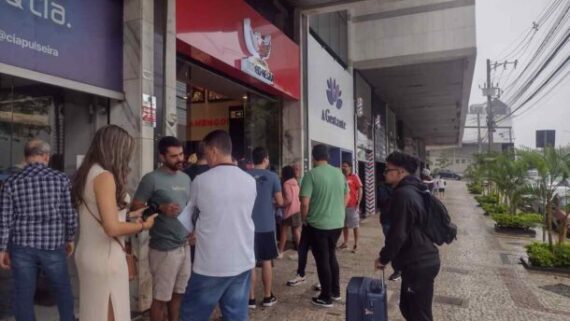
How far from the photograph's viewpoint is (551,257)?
6418 millimetres

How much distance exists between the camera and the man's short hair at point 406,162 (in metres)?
3.00

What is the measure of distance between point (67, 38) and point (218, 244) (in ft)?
8.67

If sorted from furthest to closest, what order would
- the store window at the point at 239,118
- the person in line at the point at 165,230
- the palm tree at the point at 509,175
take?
the palm tree at the point at 509,175
the store window at the point at 239,118
the person in line at the point at 165,230

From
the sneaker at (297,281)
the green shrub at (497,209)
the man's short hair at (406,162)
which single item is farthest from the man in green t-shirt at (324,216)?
the green shrub at (497,209)

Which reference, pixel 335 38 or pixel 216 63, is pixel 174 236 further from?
pixel 335 38

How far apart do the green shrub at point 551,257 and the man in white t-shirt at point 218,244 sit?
600 centimetres

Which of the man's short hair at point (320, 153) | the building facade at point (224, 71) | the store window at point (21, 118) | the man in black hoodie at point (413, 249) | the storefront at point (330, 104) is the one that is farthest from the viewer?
the storefront at point (330, 104)

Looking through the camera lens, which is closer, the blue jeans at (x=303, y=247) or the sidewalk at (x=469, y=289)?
the sidewalk at (x=469, y=289)

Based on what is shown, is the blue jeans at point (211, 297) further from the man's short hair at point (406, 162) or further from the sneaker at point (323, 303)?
the sneaker at point (323, 303)

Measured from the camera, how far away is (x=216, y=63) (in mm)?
5762

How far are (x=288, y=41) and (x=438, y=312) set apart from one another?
5701 millimetres

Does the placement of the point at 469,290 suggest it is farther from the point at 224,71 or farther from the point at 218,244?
the point at 224,71

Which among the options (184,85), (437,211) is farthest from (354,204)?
(437,211)

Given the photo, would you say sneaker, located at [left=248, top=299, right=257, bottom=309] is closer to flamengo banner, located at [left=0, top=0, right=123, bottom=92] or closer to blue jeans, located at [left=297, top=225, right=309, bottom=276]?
blue jeans, located at [left=297, top=225, right=309, bottom=276]
